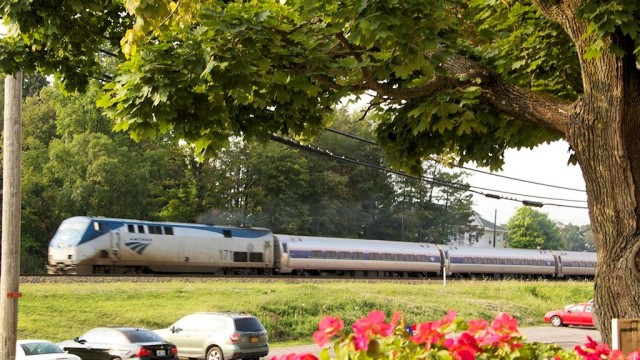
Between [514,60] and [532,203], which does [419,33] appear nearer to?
[514,60]

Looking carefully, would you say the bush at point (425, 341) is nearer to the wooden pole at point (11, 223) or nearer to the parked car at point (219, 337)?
the wooden pole at point (11, 223)

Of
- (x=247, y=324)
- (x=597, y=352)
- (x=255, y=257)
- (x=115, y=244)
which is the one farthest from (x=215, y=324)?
(x=255, y=257)

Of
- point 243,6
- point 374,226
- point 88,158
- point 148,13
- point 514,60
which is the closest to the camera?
point 148,13

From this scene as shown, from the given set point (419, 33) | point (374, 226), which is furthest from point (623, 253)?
point (374, 226)

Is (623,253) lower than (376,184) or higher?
lower

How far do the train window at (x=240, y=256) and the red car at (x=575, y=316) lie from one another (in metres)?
17.3

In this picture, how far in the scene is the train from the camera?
130 ft

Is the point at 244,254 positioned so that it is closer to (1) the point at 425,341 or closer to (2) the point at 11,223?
(2) the point at 11,223

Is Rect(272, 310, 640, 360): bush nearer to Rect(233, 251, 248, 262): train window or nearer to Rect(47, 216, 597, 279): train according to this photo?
Rect(47, 216, 597, 279): train

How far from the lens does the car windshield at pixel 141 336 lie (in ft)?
66.1

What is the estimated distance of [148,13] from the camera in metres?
7.52

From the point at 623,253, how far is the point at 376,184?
76.4m

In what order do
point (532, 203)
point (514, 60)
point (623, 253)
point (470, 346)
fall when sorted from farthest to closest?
point (532, 203) < point (514, 60) < point (623, 253) < point (470, 346)

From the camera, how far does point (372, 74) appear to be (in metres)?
9.45
